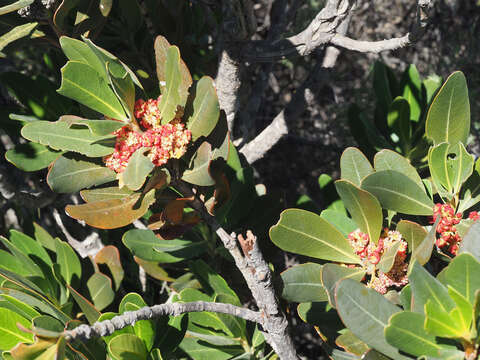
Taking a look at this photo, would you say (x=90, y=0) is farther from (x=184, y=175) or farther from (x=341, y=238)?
(x=341, y=238)

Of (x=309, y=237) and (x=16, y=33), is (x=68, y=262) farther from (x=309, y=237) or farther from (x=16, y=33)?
(x=309, y=237)

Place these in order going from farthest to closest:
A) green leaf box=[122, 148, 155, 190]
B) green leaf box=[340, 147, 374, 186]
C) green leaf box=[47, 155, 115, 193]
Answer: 1. green leaf box=[340, 147, 374, 186]
2. green leaf box=[47, 155, 115, 193]
3. green leaf box=[122, 148, 155, 190]

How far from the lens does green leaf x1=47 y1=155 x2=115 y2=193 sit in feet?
4.16

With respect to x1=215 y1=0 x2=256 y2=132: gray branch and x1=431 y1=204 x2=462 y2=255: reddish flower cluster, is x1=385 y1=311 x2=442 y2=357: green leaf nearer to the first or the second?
x1=431 y1=204 x2=462 y2=255: reddish flower cluster

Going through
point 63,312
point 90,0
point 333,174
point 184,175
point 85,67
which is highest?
point 90,0

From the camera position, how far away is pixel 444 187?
140 centimetres

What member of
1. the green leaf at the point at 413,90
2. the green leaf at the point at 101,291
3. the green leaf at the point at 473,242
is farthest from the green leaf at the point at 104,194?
the green leaf at the point at 413,90

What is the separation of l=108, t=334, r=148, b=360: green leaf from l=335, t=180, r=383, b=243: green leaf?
629 millimetres

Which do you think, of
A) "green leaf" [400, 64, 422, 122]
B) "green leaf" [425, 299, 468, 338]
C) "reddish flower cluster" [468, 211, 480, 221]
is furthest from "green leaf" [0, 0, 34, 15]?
"green leaf" [400, 64, 422, 122]

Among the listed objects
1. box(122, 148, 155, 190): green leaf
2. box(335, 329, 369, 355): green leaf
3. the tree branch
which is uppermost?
the tree branch

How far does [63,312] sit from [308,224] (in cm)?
80

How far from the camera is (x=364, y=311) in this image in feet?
3.52

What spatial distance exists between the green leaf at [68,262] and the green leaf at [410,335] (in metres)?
1.09

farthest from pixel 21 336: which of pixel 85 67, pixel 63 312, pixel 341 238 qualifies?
pixel 341 238
